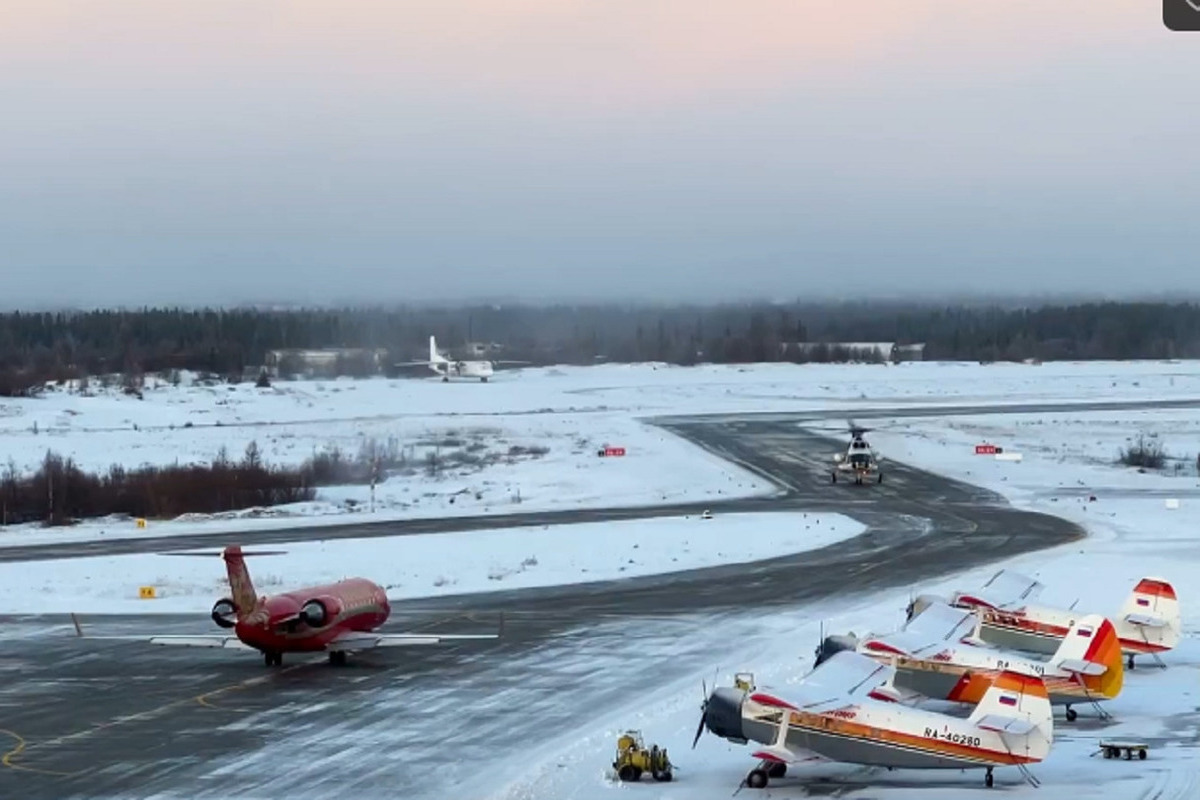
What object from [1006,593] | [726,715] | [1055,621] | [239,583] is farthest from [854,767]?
[239,583]

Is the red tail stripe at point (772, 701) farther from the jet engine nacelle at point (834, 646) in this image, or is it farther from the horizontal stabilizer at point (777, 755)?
the jet engine nacelle at point (834, 646)

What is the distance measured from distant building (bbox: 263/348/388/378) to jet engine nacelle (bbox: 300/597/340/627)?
14635cm

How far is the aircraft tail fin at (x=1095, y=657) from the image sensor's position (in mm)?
31266

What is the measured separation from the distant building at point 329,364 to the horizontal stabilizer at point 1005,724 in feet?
526

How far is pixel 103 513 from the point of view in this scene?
254ft

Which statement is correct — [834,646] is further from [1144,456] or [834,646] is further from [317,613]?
[1144,456]

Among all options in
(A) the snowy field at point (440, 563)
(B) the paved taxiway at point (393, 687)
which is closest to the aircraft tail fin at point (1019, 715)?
(B) the paved taxiway at point (393, 687)

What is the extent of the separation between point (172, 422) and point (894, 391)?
6739cm

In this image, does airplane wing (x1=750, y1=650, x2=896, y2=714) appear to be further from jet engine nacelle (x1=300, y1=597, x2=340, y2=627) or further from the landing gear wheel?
jet engine nacelle (x1=300, y1=597, x2=340, y2=627)

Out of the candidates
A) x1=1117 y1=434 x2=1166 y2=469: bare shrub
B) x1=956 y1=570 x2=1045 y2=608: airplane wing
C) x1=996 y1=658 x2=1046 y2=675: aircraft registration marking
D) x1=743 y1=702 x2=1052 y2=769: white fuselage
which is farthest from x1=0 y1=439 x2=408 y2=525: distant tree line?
x1=743 y1=702 x2=1052 y2=769: white fuselage

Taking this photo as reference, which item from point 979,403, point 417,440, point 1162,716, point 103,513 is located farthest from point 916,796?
point 979,403

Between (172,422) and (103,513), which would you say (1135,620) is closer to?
(103,513)

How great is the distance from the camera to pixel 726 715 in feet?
89.0

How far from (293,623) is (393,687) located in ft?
10.5
